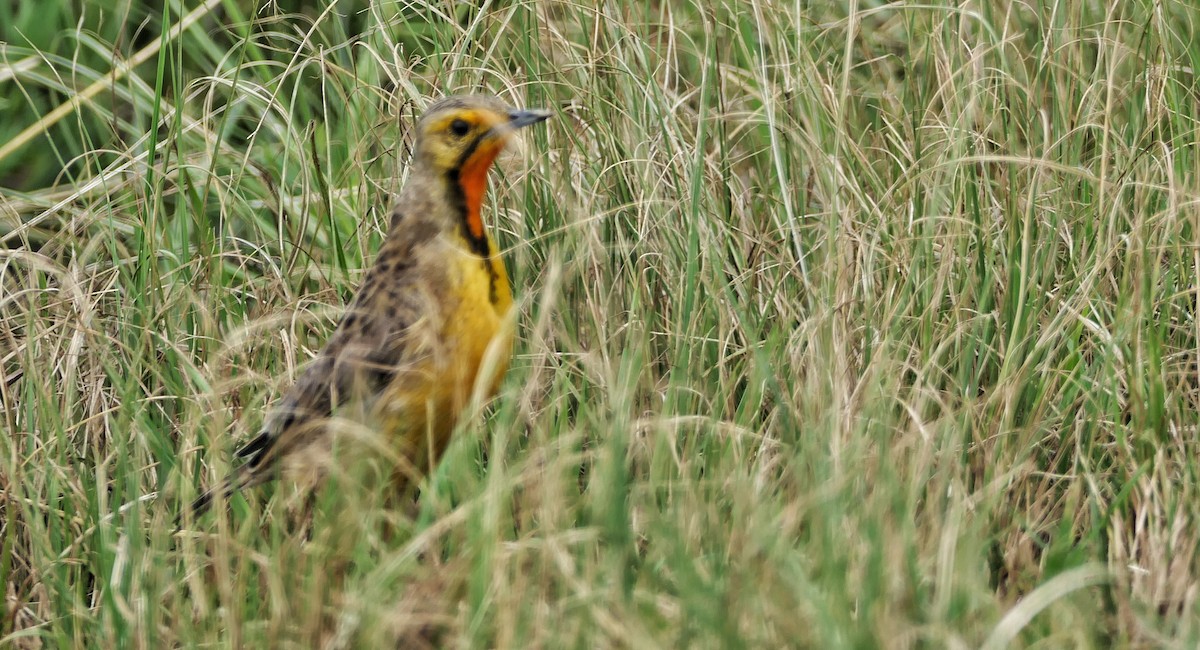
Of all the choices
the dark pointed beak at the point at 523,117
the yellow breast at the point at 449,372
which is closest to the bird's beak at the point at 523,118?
the dark pointed beak at the point at 523,117

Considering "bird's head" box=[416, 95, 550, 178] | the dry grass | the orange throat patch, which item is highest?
"bird's head" box=[416, 95, 550, 178]

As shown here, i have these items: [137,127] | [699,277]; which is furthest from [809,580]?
[137,127]

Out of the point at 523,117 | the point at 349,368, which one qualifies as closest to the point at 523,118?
the point at 523,117

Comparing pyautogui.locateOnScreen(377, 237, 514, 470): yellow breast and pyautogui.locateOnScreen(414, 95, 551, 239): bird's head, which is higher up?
pyautogui.locateOnScreen(414, 95, 551, 239): bird's head

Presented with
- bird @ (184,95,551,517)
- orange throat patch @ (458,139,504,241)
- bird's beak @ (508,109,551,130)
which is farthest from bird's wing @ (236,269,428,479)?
bird's beak @ (508,109,551,130)

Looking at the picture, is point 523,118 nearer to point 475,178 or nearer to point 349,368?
point 475,178

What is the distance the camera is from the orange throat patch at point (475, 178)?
3.48m

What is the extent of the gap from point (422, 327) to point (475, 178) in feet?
1.15

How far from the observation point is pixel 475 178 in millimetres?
3512

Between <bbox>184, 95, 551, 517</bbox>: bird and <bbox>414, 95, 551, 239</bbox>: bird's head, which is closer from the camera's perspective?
<bbox>184, 95, 551, 517</bbox>: bird

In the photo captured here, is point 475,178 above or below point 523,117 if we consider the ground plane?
below

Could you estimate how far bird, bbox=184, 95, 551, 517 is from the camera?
332 cm

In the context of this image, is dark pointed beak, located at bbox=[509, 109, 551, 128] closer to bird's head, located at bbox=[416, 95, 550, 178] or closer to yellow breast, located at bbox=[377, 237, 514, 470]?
bird's head, located at bbox=[416, 95, 550, 178]

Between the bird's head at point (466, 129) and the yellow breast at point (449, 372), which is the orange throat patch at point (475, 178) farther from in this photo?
the yellow breast at point (449, 372)
